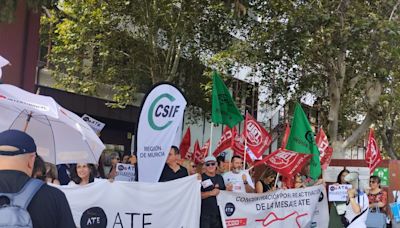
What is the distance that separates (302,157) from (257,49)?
6700 millimetres

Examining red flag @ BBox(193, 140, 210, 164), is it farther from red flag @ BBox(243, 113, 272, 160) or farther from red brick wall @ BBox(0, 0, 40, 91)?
red brick wall @ BBox(0, 0, 40, 91)

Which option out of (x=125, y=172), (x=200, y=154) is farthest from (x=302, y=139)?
(x=200, y=154)

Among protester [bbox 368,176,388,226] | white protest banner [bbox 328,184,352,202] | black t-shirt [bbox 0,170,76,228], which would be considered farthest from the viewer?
protester [bbox 368,176,388,226]

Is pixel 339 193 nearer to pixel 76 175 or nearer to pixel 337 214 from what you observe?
pixel 337 214

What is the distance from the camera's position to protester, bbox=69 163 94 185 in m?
6.90

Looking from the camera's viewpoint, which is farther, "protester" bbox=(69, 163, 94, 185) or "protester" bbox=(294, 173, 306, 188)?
"protester" bbox=(294, 173, 306, 188)

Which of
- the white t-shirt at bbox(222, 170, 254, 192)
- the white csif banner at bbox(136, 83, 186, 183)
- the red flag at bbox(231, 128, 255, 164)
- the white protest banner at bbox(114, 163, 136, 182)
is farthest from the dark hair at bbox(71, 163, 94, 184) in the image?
the red flag at bbox(231, 128, 255, 164)

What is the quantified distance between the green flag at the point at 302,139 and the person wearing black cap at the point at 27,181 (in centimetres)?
777

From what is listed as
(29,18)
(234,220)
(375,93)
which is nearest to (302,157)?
(234,220)

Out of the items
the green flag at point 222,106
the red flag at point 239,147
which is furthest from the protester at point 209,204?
the red flag at point 239,147

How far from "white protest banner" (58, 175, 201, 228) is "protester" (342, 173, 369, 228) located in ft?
7.58

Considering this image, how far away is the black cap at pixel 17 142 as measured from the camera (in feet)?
9.65

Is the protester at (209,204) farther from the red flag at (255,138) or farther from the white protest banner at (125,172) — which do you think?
the red flag at (255,138)

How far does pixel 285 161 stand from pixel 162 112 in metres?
3.73
